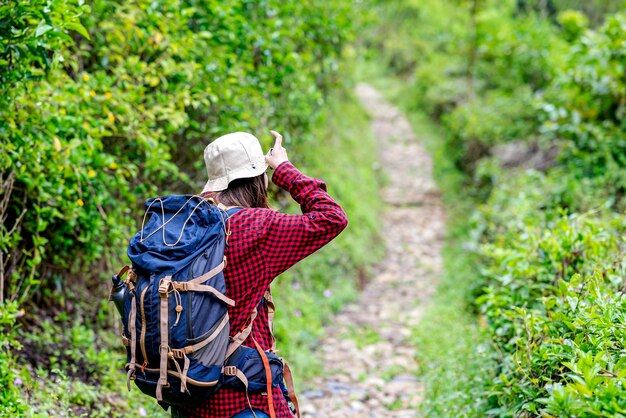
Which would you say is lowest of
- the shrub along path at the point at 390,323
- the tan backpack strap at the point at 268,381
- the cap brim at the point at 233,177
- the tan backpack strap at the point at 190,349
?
the shrub along path at the point at 390,323

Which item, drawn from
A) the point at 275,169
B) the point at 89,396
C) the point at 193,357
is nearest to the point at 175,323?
the point at 193,357

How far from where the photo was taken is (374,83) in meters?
26.2

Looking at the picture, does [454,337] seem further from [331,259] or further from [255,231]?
[255,231]

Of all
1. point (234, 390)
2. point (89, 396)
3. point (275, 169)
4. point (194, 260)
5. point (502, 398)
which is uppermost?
point (275, 169)

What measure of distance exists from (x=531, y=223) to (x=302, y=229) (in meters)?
3.95

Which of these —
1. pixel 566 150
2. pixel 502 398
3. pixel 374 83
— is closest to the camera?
pixel 502 398

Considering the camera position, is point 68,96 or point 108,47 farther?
point 108,47

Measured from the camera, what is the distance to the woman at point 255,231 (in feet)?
7.68

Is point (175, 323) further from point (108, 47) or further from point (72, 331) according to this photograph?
point (108, 47)

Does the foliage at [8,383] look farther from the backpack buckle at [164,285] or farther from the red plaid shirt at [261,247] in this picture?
the backpack buckle at [164,285]

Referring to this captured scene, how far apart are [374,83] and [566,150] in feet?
60.5

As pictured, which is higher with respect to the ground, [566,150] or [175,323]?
[175,323]

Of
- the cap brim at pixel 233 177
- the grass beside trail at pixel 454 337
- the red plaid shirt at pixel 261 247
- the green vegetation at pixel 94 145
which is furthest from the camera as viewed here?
the grass beside trail at pixel 454 337

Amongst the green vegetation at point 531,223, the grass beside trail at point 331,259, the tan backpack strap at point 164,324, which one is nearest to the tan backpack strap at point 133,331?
the tan backpack strap at point 164,324
